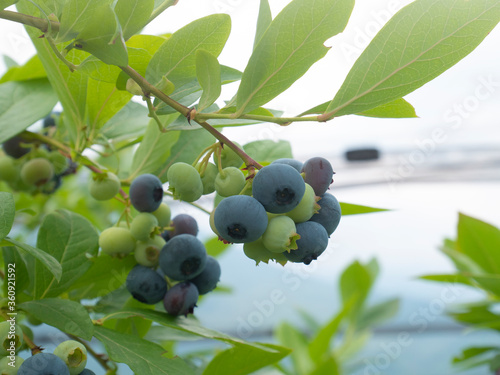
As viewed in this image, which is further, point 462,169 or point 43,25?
point 462,169

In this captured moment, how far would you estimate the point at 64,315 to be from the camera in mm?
542

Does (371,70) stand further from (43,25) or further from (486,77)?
(486,77)

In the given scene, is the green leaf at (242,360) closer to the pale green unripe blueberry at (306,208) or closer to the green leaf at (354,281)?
the pale green unripe blueberry at (306,208)

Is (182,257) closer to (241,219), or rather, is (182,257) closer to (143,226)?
(143,226)

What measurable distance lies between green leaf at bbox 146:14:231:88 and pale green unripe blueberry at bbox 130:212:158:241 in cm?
19

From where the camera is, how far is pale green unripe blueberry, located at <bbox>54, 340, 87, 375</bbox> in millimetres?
492

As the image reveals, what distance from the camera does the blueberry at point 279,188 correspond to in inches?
16.6

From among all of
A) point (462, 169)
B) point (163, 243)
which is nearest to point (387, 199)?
point (462, 169)

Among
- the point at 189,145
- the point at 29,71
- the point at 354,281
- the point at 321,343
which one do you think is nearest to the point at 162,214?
the point at 189,145

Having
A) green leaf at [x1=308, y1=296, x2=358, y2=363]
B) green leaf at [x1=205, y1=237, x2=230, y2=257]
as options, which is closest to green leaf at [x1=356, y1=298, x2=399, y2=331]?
green leaf at [x1=308, y1=296, x2=358, y2=363]

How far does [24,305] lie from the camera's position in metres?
0.57

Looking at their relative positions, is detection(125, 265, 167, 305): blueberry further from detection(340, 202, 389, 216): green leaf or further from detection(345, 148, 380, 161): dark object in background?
detection(345, 148, 380, 161): dark object in background

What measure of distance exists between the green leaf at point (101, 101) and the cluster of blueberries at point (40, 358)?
0.31 m

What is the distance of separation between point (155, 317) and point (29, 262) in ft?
0.66
